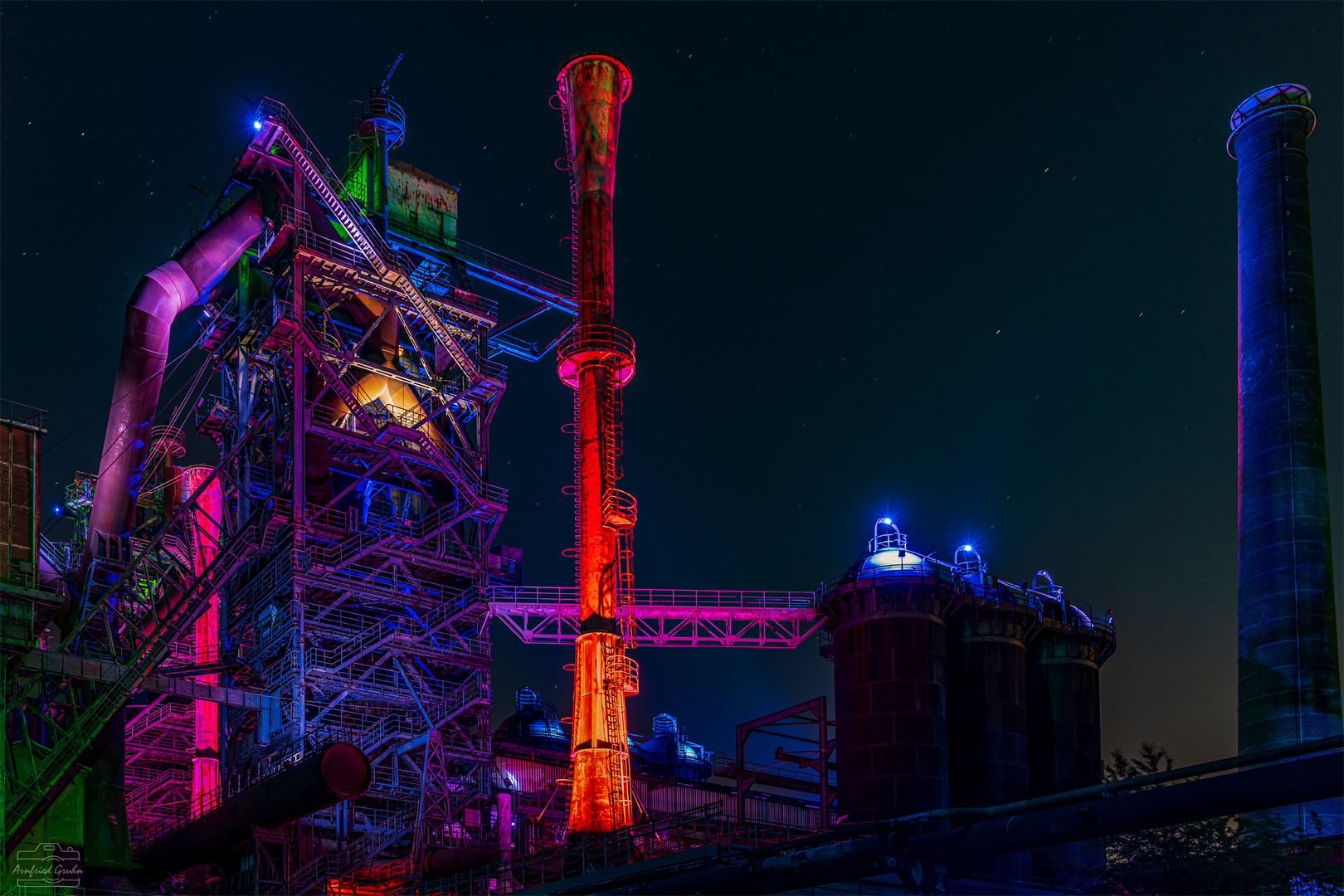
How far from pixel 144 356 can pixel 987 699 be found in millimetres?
34618

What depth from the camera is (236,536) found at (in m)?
53.2

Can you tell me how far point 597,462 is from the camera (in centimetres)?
5112

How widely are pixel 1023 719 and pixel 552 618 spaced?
19.7 m

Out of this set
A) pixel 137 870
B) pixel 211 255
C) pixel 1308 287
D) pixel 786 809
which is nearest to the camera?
pixel 137 870

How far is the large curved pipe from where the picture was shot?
53.0 m

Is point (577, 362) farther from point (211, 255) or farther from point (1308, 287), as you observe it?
point (1308, 287)

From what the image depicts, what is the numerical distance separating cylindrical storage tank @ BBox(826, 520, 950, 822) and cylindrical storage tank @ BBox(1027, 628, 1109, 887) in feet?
26.8

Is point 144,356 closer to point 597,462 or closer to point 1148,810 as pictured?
point 597,462

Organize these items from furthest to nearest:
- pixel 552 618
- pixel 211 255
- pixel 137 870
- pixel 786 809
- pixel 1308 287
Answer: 1. pixel 786 809
2. pixel 552 618
3. pixel 211 255
4. pixel 1308 287
5. pixel 137 870

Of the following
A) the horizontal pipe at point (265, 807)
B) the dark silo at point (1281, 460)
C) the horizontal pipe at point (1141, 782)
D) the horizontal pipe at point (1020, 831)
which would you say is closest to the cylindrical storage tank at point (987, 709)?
the dark silo at point (1281, 460)

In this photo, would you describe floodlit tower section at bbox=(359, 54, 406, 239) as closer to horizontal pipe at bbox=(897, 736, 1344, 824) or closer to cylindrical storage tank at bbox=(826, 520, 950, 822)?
cylindrical storage tank at bbox=(826, 520, 950, 822)

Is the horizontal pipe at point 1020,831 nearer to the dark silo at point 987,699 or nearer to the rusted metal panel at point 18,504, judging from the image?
the rusted metal panel at point 18,504

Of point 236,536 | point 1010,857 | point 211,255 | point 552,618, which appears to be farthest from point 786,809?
point 211,255

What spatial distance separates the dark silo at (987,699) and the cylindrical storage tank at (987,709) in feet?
0.10
